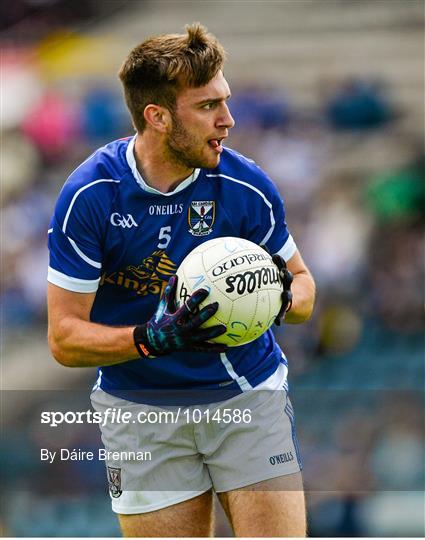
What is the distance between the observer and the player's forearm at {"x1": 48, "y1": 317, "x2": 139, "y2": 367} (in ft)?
13.0

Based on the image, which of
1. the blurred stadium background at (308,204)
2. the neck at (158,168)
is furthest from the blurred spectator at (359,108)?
the neck at (158,168)

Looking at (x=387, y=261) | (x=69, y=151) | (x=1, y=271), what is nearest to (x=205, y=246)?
(x=387, y=261)

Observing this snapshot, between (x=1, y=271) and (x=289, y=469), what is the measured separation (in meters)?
7.65

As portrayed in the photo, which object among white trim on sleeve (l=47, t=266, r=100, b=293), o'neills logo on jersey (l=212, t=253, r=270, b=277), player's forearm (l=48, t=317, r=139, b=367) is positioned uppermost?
o'neills logo on jersey (l=212, t=253, r=270, b=277)

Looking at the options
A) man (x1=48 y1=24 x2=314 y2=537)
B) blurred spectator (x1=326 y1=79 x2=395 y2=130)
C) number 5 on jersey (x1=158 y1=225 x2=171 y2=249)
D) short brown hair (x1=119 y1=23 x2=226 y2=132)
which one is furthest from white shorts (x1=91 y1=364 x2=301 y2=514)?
blurred spectator (x1=326 y1=79 x2=395 y2=130)

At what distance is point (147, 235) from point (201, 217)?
0.77ft

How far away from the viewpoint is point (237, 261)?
12.9 feet

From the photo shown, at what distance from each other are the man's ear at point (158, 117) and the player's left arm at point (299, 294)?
2.60 ft

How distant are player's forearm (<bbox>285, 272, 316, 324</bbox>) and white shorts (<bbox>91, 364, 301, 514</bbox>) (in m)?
0.29

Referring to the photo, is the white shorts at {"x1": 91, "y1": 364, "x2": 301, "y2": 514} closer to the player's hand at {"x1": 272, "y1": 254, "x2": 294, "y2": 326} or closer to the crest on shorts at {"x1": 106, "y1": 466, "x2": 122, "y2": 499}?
the crest on shorts at {"x1": 106, "y1": 466, "x2": 122, "y2": 499}

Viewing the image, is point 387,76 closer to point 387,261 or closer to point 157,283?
point 387,261

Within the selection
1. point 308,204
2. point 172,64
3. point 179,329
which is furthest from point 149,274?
point 308,204

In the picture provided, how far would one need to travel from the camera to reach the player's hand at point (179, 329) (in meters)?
3.75

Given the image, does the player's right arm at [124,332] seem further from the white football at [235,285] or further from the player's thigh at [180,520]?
the player's thigh at [180,520]
